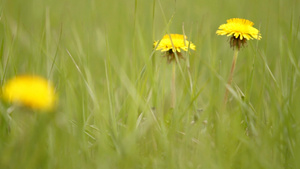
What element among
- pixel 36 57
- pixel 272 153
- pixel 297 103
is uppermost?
pixel 36 57

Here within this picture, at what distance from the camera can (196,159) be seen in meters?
0.71

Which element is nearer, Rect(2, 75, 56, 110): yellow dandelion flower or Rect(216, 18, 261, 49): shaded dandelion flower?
Rect(2, 75, 56, 110): yellow dandelion flower

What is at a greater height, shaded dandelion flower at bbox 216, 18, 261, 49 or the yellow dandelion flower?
shaded dandelion flower at bbox 216, 18, 261, 49

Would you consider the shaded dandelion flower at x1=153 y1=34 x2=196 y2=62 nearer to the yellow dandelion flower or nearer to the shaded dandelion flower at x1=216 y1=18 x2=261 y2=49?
the shaded dandelion flower at x1=216 y1=18 x2=261 y2=49

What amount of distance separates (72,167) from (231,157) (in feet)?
1.18

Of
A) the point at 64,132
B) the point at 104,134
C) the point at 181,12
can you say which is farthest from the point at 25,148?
the point at 181,12

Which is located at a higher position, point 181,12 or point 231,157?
point 181,12

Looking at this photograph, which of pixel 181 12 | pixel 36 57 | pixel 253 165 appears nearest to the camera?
pixel 253 165

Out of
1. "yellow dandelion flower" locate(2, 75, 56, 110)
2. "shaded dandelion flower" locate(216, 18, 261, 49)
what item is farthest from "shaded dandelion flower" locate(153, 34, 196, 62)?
"yellow dandelion flower" locate(2, 75, 56, 110)

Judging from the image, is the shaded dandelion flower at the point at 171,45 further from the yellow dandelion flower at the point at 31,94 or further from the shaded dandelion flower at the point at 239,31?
the yellow dandelion flower at the point at 31,94

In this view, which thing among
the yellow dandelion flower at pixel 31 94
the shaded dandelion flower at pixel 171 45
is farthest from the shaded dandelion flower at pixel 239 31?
the yellow dandelion flower at pixel 31 94

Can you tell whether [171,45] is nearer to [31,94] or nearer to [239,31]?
[239,31]

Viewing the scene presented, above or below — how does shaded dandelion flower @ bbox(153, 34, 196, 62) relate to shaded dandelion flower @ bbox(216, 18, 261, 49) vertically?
below

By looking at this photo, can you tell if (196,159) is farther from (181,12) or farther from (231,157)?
(181,12)
